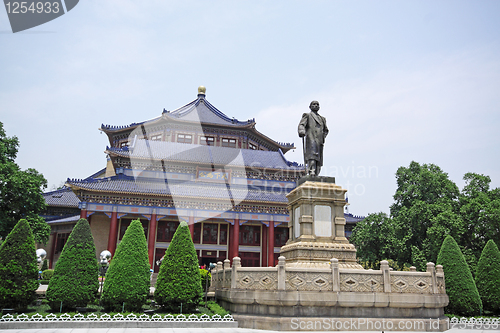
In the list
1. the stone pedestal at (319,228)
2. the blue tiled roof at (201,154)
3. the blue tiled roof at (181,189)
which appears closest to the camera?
the stone pedestal at (319,228)

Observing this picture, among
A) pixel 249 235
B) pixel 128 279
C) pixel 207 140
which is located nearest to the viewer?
pixel 128 279

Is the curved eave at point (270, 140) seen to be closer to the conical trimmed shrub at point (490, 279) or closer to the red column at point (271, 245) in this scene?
the red column at point (271, 245)

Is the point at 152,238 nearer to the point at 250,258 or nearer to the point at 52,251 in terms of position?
the point at 250,258

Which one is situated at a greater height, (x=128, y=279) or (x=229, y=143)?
(x=229, y=143)

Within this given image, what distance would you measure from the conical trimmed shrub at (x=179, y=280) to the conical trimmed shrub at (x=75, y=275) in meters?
2.54

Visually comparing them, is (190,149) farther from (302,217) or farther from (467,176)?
(302,217)

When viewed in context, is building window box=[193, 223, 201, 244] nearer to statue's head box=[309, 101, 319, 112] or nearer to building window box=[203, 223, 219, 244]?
building window box=[203, 223, 219, 244]

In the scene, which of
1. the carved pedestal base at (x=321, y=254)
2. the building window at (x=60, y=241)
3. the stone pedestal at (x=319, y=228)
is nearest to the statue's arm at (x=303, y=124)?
the stone pedestal at (x=319, y=228)

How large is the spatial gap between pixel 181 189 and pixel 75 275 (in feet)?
75.7

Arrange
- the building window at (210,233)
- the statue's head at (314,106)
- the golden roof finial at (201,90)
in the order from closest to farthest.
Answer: the statue's head at (314,106) → the building window at (210,233) → the golden roof finial at (201,90)

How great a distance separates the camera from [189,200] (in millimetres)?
35656

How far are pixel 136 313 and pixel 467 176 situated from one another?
24.5m

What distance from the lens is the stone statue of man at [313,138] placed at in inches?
591

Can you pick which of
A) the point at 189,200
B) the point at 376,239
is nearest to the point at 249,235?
the point at 189,200
